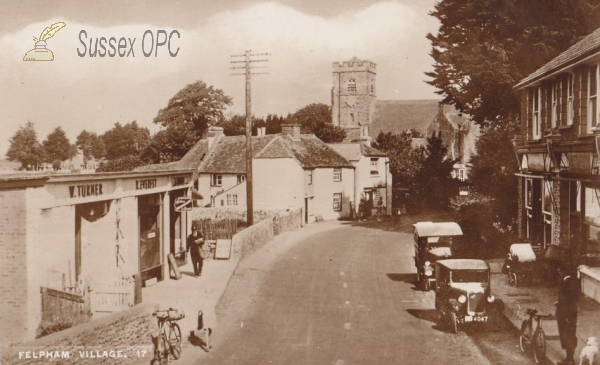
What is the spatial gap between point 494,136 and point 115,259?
33.5 meters

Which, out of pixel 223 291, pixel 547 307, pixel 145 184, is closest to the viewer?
pixel 547 307

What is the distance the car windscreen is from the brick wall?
A: 9.56 metres

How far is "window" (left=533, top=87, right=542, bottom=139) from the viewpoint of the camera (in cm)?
2058

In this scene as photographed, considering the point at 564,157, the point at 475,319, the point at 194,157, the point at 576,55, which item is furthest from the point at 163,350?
the point at 194,157

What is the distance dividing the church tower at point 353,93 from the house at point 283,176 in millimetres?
42607

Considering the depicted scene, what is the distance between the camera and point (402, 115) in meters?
86.2

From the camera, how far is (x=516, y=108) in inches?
1115

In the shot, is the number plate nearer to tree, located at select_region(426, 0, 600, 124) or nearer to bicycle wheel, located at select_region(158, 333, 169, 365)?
bicycle wheel, located at select_region(158, 333, 169, 365)

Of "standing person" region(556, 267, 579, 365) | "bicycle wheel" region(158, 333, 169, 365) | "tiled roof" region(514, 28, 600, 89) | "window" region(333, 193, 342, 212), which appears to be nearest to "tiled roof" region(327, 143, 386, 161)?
"window" region(333, 193, 342, 212)

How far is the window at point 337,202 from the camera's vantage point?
43.1 m

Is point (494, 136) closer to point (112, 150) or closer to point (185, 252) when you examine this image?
point (185, 252)

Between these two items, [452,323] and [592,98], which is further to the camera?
[592,98]

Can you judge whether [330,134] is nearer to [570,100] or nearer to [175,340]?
[570,100]

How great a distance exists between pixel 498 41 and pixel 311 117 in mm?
57449
